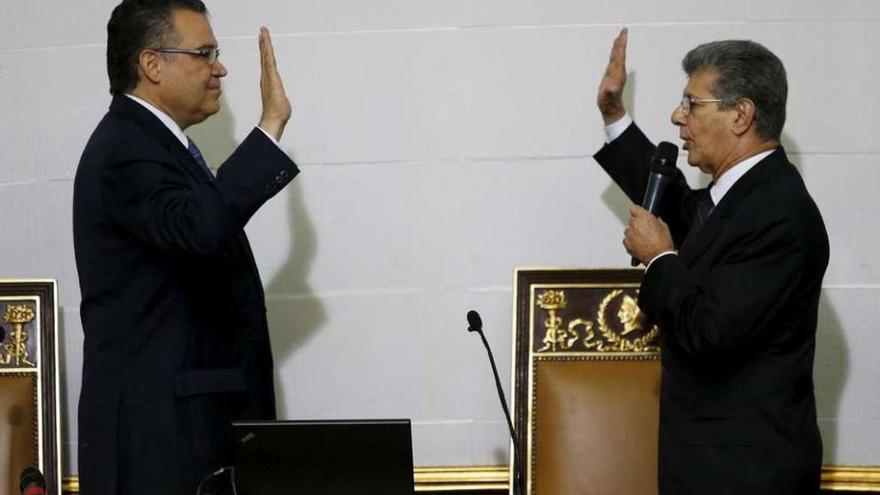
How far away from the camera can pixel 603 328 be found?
318cm

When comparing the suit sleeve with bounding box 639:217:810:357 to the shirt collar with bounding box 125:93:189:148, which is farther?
the shirt collar with bounding box 125:93:189:148

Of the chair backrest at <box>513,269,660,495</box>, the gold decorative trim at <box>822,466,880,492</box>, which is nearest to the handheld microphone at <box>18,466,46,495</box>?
the chair backrest at <box>513,269,660,495</box>

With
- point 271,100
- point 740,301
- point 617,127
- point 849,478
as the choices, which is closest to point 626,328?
point 617,127

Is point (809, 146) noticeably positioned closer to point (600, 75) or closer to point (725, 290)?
point (600, 75)

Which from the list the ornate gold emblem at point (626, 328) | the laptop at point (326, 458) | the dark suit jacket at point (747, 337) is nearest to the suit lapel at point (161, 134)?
the laptop at point (326, 458)

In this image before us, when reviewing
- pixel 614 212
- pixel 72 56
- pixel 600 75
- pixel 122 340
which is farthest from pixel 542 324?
pixel 72 56

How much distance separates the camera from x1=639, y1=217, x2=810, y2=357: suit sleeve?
7.63 feet

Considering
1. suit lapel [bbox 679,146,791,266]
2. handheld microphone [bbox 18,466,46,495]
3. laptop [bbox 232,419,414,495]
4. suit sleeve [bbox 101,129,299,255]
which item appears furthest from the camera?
suit lapel [bbox 679,146,791,266]

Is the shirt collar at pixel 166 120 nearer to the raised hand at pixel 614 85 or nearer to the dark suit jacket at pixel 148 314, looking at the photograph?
the dark suit jacket at pixel 148 314

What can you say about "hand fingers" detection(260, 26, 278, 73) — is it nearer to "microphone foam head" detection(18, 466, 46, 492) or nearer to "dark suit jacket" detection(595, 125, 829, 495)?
"dark suit jacket" detection(595, 125, 829, 495)

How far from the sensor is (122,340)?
2402 mm

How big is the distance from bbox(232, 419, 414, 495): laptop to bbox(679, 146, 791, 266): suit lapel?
2.22ft

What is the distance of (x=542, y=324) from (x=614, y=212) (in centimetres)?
39

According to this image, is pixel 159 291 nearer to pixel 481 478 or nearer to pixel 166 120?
pixel 166 120
